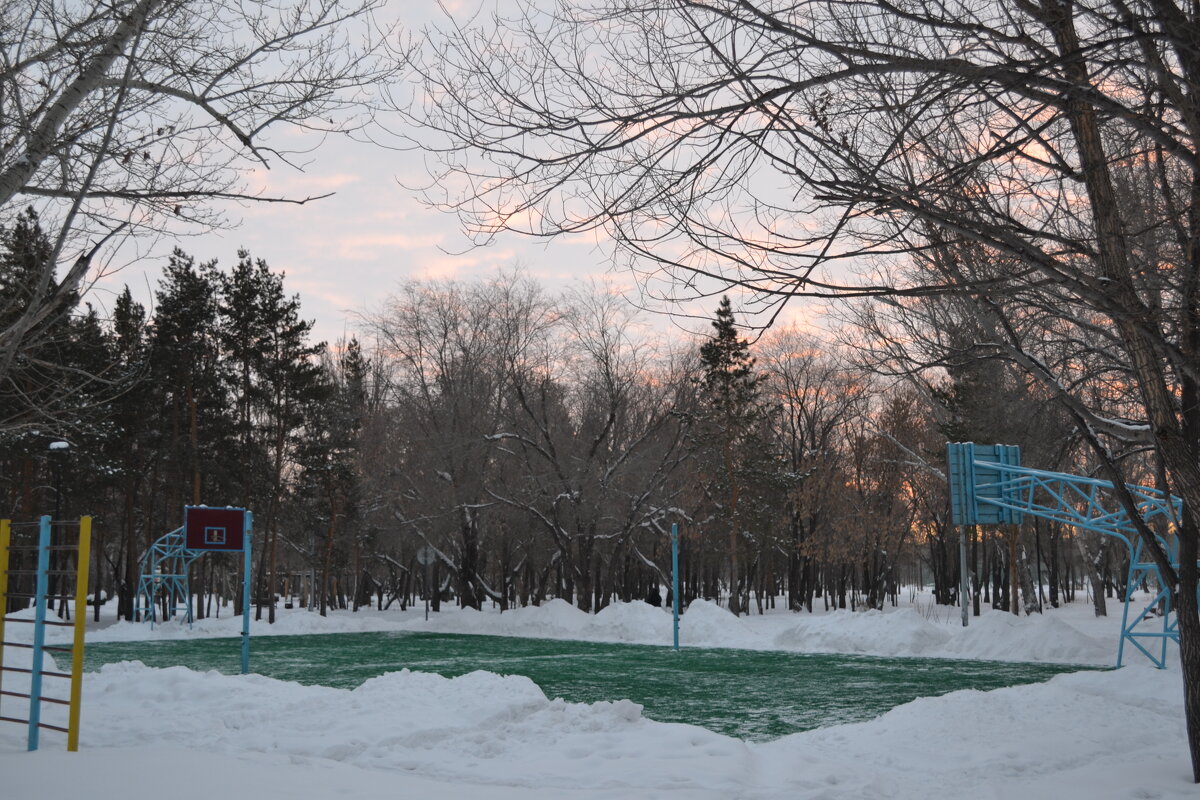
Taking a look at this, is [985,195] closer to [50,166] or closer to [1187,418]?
[1187,418]

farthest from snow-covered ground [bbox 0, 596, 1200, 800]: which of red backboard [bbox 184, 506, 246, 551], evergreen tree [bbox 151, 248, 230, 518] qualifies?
evergreen tree [bbox 151, 248, 230, 518]

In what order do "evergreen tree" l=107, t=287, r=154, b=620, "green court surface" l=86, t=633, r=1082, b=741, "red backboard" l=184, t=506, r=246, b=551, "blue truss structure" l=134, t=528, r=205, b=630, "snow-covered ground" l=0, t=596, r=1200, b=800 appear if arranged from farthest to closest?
1. "evergreen tree" l=107, t=287, r=154, b=620
2. "blue truss structure" l=134, t=528, r=205, b=630
3. "red backboard" l=184, t=506, r=246, b=551
4. "green court surface" l=86, t=633, r=1082, b=741
5. "snow-covered ground" l=0, t=596, r=1200, b=800

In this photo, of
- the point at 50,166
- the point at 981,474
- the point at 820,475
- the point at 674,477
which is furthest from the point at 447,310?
the point at 50,166

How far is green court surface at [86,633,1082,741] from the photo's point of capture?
13.0m

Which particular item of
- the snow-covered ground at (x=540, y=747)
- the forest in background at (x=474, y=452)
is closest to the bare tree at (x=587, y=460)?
the forest in background at (x=474, y=452)

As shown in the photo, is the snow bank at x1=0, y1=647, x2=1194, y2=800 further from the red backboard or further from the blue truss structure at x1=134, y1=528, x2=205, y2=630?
the blue truss structure at x1=134, y1=528, x2=205, y2=630

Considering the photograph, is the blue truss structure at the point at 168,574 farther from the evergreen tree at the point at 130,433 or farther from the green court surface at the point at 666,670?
the green court surface at the point at 666,670

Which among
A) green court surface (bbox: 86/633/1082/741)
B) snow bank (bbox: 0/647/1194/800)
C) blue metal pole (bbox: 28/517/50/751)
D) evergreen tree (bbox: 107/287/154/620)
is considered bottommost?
green court surface (bbox: 86/633/1082/741)

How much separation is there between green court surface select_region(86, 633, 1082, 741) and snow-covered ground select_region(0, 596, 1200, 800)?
2.24 m

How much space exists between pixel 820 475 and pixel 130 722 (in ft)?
123

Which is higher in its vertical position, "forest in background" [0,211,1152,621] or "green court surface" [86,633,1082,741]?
"forest in background" [0,211,1152,621]

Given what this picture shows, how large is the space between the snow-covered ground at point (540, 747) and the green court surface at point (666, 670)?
7.36 feet

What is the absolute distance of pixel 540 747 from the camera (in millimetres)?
8500

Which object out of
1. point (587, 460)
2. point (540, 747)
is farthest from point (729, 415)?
point (540, 747)
